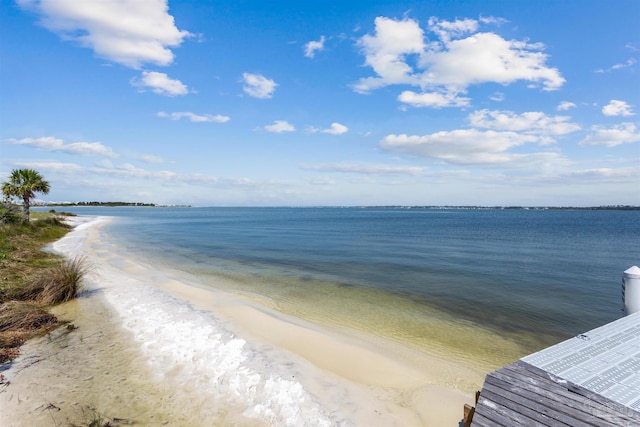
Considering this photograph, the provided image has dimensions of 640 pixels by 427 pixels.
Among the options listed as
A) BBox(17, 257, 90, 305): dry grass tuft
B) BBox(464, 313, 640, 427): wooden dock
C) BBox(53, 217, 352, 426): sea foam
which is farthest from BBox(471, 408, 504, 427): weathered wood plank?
BBox(17, 257, 90, 305): dry grass tuft

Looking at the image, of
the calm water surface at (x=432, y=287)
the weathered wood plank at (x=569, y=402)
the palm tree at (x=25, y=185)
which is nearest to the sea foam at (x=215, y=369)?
the weathered wood plank at (x=569, y=402)

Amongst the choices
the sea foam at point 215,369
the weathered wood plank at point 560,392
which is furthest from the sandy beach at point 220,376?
the weathered wood plank at point 560,392

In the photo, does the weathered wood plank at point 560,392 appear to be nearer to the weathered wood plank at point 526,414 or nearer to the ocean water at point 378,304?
the weathered wood plank at point 526,414

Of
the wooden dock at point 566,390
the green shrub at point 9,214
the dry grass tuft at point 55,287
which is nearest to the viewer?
the wooden dock at point 566,390

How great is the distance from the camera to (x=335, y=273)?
20.0 metres

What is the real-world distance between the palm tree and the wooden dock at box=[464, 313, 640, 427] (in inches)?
2004

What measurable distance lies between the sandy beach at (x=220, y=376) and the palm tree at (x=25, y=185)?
131 feet

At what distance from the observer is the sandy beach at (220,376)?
577 centimetres

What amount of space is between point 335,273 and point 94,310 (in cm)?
1268

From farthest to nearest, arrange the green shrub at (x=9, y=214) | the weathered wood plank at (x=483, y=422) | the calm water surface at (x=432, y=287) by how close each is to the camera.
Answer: the green shrub at (x=9, y=214), the calm water surface at (x=432, y=287), the weathered wood plank at (x=483, y=422)

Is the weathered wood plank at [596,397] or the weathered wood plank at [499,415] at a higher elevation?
the weathered wood plank at [596,397]

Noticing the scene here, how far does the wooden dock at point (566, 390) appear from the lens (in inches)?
144

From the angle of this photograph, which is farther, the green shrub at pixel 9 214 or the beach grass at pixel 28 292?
the green shrub at pixel 9 214

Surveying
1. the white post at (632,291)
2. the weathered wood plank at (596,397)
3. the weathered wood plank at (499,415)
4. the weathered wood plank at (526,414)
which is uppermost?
the white post at (632,291)
